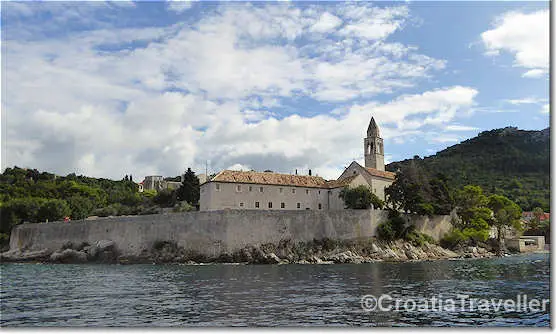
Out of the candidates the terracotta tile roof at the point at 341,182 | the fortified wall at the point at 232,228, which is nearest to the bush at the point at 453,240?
the fortified wall at the point at 232,228

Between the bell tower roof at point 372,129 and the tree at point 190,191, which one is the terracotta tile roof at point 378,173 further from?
the tree at point 190,191

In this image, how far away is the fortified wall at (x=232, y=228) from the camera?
94.2 ft

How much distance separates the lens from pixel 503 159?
11.3 m

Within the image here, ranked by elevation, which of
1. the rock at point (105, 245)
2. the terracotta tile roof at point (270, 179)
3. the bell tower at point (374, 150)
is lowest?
the rock at point (105, 245)

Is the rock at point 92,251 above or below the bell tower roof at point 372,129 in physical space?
below

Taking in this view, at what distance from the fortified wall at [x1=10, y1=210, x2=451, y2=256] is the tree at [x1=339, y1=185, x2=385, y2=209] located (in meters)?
1.79

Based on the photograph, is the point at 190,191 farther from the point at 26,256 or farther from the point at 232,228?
the point at 232,228

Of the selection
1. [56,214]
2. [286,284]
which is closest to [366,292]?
[286,284]

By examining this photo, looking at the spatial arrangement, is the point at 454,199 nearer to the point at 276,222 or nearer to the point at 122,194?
the point at 276,222

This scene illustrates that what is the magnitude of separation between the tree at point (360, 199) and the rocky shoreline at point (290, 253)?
3.50m

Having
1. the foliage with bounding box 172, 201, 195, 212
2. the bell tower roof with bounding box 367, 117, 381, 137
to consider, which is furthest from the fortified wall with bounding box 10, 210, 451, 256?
the bell tower roof with bounding box 367, 117, 381, 137

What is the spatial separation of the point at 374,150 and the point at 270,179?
13443mm

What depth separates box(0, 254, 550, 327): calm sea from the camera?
9.22 m

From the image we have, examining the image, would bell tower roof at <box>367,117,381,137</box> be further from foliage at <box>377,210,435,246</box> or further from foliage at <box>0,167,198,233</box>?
foliage at <box>0,167,198,233</box>
